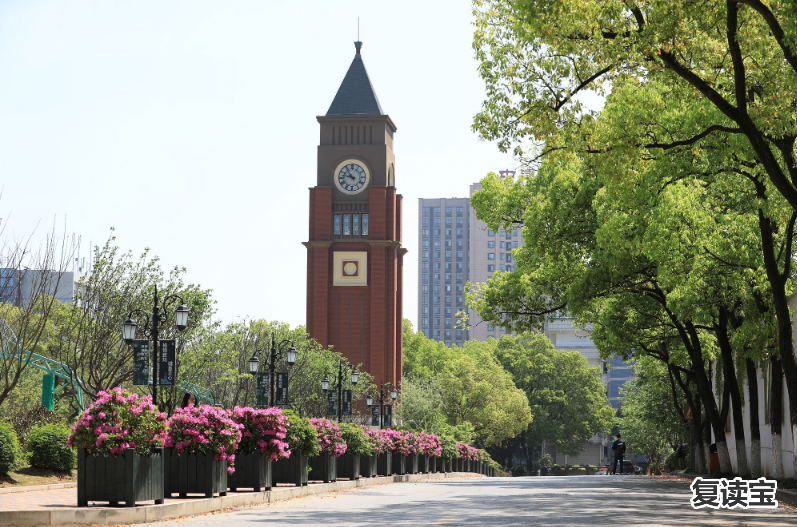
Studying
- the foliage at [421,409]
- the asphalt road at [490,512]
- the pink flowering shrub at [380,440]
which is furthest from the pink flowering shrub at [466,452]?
the asphalt road at [490,512]

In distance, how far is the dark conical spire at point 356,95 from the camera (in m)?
94.4

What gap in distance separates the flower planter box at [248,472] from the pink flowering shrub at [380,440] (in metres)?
10.7

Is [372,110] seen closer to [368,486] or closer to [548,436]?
[548,436]

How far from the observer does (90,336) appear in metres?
36.8

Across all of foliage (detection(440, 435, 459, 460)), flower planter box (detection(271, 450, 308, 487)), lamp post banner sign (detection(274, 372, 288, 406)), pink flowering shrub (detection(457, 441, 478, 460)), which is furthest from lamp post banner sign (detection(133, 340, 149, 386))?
pink flowering shrub (detection(457, 441, 478, 460))

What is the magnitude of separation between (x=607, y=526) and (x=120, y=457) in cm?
735

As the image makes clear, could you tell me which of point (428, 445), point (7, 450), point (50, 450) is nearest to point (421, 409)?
point (428, 445)

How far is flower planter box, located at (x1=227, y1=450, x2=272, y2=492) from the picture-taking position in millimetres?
19969

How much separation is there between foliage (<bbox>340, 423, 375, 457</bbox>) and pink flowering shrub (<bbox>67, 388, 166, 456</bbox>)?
12.5 m

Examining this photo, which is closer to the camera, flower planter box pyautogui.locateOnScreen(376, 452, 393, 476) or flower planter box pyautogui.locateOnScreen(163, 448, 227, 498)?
flower planter box pyautogui.locateOnScreen(163, 448, 227, 498)

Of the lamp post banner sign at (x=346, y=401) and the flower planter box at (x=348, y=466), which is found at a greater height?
the lamp post banner sign at (x=346, y=401)

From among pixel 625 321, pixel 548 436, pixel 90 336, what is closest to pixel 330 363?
pixel 90 336

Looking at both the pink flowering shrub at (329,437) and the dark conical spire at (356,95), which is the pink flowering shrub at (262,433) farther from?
the dark conical spire at (356,95)

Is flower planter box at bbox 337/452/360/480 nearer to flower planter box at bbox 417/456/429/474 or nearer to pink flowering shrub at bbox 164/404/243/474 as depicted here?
pink flowering shrub at bbox 164/404/243/474
